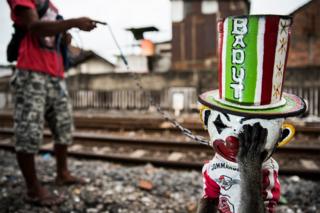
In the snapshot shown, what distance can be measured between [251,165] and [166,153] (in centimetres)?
425

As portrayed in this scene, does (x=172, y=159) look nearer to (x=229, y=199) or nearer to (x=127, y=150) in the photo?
(x=127, y=150)

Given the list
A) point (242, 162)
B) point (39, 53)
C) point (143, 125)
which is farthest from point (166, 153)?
point (242, 162)

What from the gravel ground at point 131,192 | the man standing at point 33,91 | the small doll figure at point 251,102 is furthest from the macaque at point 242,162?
the man standing at point 33,91

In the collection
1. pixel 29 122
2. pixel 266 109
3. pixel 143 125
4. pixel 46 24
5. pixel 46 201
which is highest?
pixel 46 24

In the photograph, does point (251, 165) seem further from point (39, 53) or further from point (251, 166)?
point (39, 53)

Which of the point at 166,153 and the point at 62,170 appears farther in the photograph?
the point at 166,153

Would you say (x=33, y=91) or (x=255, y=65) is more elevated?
(x=255, y=65)

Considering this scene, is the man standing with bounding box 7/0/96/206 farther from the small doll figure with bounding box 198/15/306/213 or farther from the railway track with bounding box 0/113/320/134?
the railway track with bounding box 0/113/320/134

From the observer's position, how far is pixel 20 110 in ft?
8.95

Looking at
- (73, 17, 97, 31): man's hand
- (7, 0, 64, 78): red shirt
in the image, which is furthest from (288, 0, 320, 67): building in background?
(73, 17, 97, 31): man's hand

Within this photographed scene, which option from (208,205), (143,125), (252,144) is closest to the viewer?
(252,144)

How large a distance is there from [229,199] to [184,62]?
16.8 m

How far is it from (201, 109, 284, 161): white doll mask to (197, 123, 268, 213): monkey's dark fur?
0.02m

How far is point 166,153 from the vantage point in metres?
5.36
